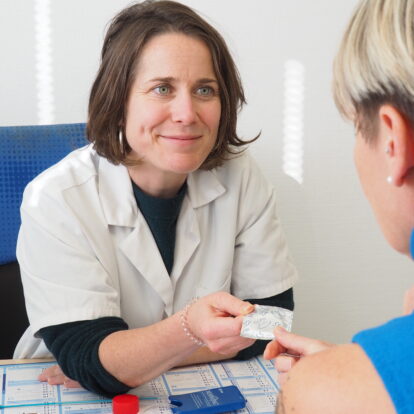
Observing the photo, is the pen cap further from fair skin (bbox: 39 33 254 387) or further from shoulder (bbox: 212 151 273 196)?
shoulder (bbox: 212 151 273 196)

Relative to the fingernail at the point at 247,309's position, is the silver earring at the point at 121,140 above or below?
above

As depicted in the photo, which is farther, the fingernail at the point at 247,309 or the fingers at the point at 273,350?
the fingernail at the point at 247,309

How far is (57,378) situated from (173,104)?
61 cm

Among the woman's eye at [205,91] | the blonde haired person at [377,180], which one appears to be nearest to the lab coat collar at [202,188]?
the woman's eye at [205,91]

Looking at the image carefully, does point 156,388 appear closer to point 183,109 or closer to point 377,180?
point 183,109

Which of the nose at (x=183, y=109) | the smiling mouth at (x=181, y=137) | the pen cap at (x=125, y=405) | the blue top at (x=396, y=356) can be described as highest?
the nose at (x=183, y=109)

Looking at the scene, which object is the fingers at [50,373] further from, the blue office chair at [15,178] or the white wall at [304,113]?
the white wall at [304,113]

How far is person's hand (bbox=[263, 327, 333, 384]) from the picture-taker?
101cm

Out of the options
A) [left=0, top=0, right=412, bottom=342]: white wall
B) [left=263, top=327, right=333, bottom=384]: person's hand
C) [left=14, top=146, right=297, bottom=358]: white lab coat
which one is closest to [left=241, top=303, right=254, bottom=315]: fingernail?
[left=263, top=327, right=333, bottom=384]: person's hand

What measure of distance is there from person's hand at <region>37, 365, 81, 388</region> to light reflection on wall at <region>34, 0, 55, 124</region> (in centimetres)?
102

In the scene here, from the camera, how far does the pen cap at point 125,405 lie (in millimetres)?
1205

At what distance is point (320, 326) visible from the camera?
2.61m

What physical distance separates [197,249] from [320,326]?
1134 millimetres

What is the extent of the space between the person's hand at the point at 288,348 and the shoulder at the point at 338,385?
0.90 feet
